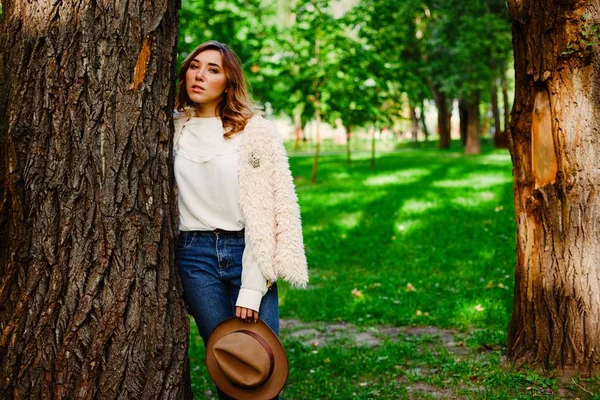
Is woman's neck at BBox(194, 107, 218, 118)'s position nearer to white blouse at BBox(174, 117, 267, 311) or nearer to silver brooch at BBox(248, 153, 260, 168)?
white blouse at BBox(174, 117, 267, 311)

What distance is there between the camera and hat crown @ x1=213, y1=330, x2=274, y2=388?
3090 millimetres

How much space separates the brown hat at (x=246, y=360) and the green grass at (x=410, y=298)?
4.41 feet

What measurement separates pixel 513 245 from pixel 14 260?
21.6ft

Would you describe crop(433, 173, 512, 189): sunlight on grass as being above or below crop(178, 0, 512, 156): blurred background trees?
below

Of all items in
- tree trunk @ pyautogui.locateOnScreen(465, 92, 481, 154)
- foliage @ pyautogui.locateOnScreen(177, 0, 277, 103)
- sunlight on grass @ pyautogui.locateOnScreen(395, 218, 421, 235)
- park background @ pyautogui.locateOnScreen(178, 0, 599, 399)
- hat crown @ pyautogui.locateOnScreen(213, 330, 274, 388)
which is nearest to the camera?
hat crown @ pyautogui.locateOnScreen(213, 330, 274, 388)

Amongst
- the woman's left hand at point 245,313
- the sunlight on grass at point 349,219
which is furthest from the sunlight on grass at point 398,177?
the woman's left hand at point 245,313

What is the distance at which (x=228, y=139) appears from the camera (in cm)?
339

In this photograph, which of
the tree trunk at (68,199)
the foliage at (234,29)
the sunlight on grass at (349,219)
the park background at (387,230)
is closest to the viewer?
the tree trunk at (68,199)

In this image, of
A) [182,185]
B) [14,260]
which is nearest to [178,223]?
[182,185]

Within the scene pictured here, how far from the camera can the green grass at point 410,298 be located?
4.50 metres

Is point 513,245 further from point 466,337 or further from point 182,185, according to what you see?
point 182,185

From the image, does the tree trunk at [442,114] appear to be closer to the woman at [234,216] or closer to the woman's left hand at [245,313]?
the woman at [234,216]

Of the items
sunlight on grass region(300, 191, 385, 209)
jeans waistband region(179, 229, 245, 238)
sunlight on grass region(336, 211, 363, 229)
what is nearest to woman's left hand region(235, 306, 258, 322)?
jeans waistband region(179, 229, 245, 238)

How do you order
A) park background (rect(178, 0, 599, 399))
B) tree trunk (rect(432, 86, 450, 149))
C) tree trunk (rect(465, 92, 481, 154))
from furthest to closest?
tree trunk (rect(432, 86, 450, 149)), tree trunk (rect(465, 92, 481, 154)), park background (rect(178, 0, 599, 399))
